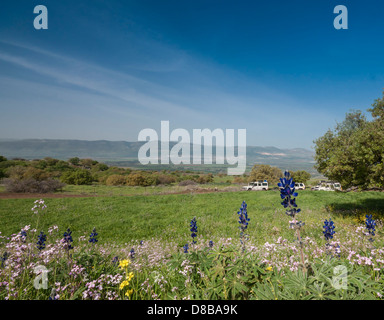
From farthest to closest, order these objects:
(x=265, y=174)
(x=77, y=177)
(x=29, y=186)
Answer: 1. (x=265, y=174)
2. (x=77, y=177)
3. (x=29, y=186)

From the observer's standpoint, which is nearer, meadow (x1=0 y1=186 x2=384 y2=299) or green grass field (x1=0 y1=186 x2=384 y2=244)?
meadow (x1=0 y1=186 x2=384 y2=299)

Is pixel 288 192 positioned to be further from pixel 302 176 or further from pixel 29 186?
pixel 302 176

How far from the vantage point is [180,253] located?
3.92m

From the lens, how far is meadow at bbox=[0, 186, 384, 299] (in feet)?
8.68

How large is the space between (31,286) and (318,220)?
1368 cm

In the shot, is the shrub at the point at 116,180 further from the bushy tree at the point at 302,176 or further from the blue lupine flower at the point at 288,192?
the blue lupine flower at the point at 288,192

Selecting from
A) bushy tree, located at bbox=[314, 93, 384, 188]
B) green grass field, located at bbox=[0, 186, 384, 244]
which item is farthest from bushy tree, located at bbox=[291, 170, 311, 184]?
bushy tree, located at bbox=[314, 93, 384, 188]

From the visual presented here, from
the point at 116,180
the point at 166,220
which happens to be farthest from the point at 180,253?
the point at 116,180

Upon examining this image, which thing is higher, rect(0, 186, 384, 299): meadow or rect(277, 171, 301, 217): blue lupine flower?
rect(277, 171, 301, 217): blue lupine flower

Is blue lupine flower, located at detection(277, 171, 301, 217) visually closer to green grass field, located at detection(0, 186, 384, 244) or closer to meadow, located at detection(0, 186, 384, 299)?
meadow, located at detection(0, 186, 384, 299)

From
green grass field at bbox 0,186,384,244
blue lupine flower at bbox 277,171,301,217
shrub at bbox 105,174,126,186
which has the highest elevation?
blue lupine flower at bbox 277,171,301,217

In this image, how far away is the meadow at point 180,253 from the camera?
8.68 ft
